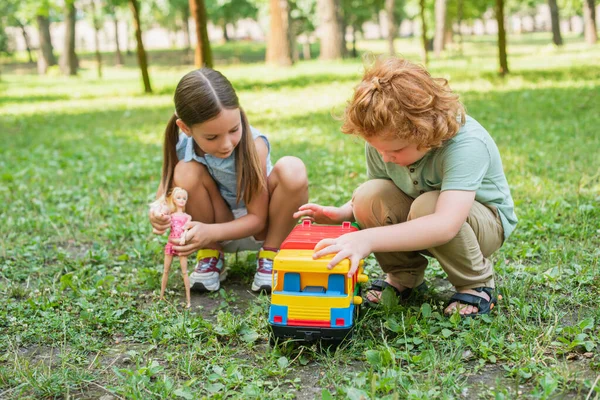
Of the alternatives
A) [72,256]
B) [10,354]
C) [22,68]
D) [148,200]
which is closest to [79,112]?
[148,200]

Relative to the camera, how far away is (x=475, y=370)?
212 centimetres

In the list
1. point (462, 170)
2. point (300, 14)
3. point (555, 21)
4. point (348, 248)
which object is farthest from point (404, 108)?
point (300, 14)

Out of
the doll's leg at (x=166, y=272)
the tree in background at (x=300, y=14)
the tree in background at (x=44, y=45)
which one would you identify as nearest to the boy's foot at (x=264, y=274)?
the doll's leg at (x=166, y=272)

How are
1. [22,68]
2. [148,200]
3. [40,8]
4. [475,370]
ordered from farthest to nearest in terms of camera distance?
[22,68]
[40,8]
[148,200]
[475,370]

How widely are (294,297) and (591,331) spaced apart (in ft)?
3.59

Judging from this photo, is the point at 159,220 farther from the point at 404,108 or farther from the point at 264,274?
the point at 404,108

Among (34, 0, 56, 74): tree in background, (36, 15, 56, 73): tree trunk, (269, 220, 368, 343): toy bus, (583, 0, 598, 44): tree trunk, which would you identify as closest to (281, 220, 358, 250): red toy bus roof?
(269, 220, 368, 343): toy bus

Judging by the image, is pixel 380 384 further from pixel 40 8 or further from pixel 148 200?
pixel 40 8

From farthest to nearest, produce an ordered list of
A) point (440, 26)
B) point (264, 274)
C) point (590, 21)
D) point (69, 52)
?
point (590, 21), point (69, 52), point (440, 26), point (264, 274)

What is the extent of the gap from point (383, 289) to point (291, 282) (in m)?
0.71

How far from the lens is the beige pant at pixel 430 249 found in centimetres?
244

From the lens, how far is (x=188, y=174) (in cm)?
297

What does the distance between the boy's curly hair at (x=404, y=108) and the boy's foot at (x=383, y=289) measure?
2.45 ft

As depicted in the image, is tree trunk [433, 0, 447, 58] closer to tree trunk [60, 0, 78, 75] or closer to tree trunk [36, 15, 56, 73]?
tree trunk [60, 0, 78, 75]
